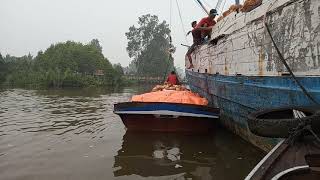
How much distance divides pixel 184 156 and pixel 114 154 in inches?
57.4

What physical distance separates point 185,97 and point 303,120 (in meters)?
5.35

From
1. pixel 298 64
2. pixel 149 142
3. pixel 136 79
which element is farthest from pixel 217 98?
pixel 136 79

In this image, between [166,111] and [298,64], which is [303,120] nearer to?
[298,64]

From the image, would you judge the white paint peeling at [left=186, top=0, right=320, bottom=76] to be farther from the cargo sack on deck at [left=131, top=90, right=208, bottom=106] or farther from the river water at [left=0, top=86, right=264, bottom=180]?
the river water at [left=0, top=86, right=264, bottom=180]

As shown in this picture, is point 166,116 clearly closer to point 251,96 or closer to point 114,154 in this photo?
point 114,154

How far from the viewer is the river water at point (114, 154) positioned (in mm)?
6035

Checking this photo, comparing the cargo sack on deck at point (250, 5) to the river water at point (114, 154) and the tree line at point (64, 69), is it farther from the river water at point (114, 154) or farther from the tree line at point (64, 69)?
the tree line at point (64, 69)

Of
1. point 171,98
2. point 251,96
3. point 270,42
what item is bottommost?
point 171,98

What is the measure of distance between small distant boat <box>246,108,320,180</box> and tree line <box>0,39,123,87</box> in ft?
136

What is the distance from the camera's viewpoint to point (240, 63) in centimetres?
792

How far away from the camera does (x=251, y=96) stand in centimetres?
720

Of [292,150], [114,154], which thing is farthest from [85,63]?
[292,150]

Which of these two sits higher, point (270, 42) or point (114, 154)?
point (270, 42)

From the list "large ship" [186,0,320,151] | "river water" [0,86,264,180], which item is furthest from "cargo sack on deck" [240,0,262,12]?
"river water" [0,86,264,180]
